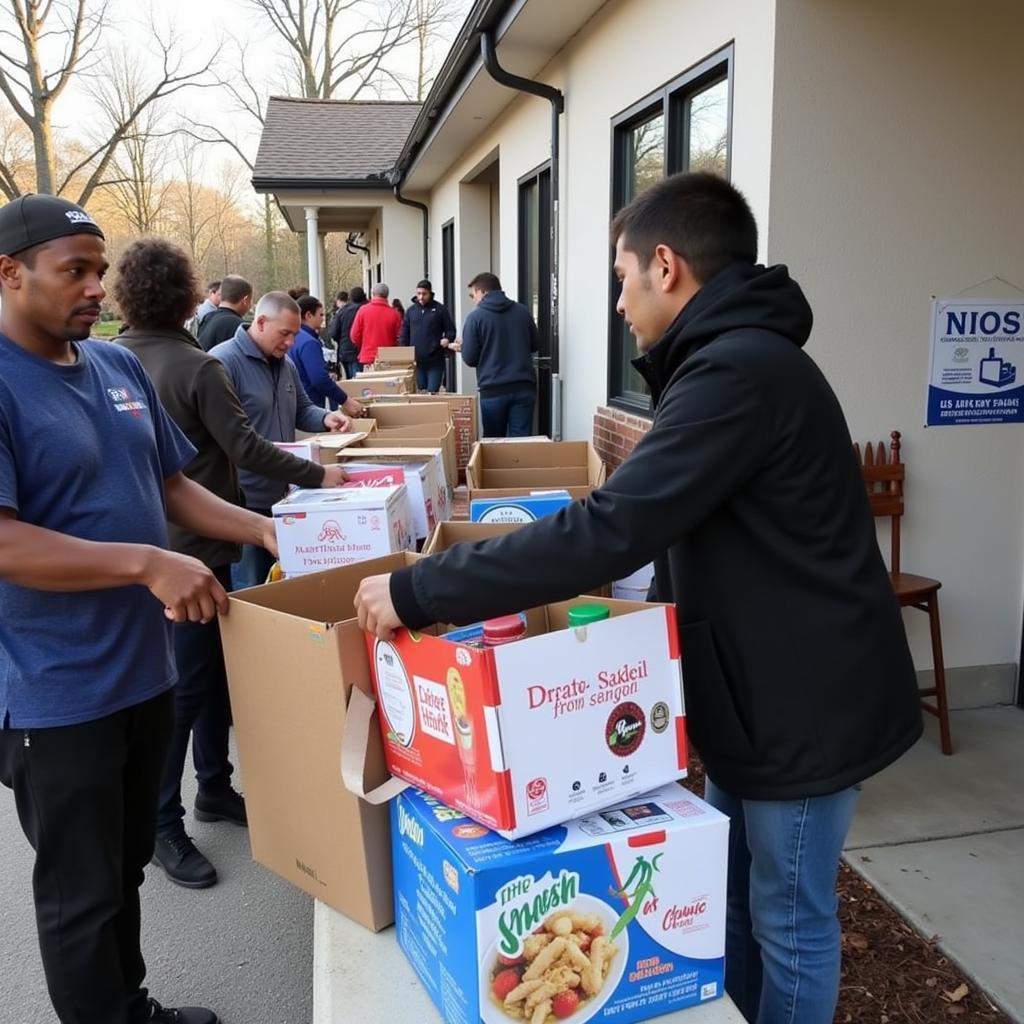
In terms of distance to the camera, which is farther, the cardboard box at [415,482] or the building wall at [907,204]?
the building wall at [907,204]

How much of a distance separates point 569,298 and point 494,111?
10.9ft

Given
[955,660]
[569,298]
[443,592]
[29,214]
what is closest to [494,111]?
[569,298]

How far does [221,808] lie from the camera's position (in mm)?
3467

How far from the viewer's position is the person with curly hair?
3.16 meters

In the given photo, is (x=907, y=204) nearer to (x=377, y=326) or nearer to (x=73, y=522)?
(x=73, y=522)

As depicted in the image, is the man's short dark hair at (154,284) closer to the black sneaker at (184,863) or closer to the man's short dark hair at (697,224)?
the black sneaker at (184,863)

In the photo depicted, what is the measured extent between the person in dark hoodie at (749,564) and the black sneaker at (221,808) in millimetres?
2230

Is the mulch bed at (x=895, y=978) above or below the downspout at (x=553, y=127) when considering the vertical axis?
below

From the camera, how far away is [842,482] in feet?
5.21

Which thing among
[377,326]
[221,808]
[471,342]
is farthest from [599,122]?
[377,326]

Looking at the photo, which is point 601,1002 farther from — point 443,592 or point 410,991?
point 443,592

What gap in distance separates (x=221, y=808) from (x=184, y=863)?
35 centimetres

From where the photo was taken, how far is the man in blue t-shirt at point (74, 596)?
182 centimetres

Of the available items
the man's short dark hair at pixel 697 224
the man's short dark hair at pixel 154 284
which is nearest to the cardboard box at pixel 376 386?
the man's short dark hair at pixel 154 284
